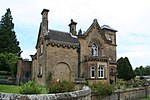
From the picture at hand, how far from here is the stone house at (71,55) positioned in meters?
31.4

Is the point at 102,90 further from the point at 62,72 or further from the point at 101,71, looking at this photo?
the point at 101,71

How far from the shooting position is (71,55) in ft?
109

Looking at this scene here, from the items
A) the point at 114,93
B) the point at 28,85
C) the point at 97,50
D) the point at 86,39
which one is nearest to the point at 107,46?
the point at 97,50

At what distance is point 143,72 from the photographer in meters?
101

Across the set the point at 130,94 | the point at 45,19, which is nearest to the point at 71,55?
the point at 45,19

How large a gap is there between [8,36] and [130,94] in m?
41.4

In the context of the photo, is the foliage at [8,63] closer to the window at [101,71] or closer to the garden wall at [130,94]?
the window at [101,71]

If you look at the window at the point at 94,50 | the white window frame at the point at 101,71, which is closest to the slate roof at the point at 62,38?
the window at the point at 94,50

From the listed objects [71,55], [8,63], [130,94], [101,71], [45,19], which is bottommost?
[130,94]

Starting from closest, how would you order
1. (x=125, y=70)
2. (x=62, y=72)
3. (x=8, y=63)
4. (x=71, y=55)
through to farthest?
(x=62, y=72)
(x=71, y=55)
(x=8, y=63)
(x=125, y=70)

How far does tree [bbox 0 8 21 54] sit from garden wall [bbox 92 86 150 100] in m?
39.1

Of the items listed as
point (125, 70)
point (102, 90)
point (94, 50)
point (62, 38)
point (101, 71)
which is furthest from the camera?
point (125, 70)

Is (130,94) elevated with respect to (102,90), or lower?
lower

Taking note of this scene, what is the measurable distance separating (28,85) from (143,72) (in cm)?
9979
